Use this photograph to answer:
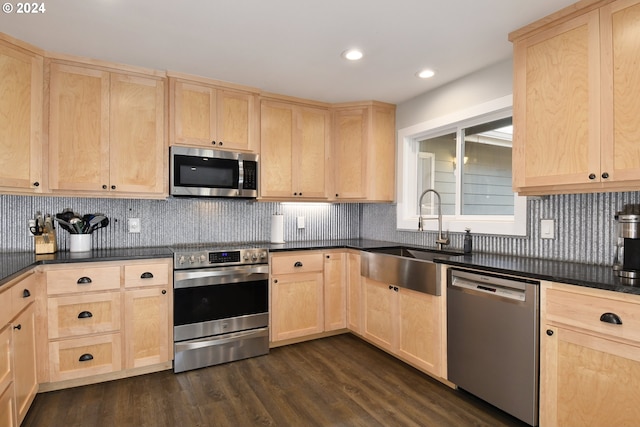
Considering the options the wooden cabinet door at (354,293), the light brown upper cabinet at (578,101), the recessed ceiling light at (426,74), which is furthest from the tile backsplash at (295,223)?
the recessed ceiling light at (426,74)

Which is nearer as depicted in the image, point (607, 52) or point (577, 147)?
point (607, 52)

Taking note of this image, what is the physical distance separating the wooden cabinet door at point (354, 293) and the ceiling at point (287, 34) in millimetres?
1693

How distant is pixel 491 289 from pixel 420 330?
2.44 feet

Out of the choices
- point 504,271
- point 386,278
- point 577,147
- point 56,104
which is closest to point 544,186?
point 577,147

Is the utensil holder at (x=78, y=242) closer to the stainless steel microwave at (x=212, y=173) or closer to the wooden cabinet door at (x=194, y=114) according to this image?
the stainless steel microwave at (x=212, y=173)

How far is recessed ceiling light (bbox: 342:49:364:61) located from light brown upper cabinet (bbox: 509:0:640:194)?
3.22 feet

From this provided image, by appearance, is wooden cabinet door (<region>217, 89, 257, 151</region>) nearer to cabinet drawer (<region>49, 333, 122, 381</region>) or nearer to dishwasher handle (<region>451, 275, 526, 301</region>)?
cabinet drawer (<region>49, 333, 122, 381</region>)

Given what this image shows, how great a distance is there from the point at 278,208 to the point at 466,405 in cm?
248

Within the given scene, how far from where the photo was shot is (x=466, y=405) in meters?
2.24

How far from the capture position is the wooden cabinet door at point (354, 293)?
11.0 ft

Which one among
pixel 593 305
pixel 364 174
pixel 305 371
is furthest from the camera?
pixel 364 174

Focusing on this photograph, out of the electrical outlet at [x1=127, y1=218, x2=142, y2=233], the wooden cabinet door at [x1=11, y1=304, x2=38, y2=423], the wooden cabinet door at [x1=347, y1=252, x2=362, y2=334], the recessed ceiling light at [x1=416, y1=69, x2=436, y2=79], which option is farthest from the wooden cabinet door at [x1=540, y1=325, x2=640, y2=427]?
the electrical outlet at [x1=127, y1=218, x2=142, y2=233]

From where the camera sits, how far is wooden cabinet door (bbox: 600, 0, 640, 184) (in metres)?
1.72

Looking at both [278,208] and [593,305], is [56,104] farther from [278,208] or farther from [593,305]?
[593,305]
